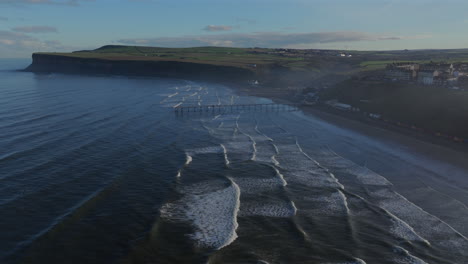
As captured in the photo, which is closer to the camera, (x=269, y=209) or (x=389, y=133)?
(x=269, y=209)

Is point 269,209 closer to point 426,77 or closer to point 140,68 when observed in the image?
point 426,77

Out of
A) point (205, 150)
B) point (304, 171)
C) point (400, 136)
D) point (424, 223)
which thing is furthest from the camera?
point (400, 136)

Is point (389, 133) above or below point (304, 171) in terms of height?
above

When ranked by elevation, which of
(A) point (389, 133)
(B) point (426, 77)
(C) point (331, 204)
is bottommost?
(C) point (331, 204)

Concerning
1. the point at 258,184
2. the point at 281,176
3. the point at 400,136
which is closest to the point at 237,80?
the point at 400,136

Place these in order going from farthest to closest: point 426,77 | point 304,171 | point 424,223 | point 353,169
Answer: point 426,77, point 353,169, point 304,171, point 424,223

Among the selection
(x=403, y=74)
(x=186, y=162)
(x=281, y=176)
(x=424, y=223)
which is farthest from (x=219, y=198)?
(x=403, y=74)
